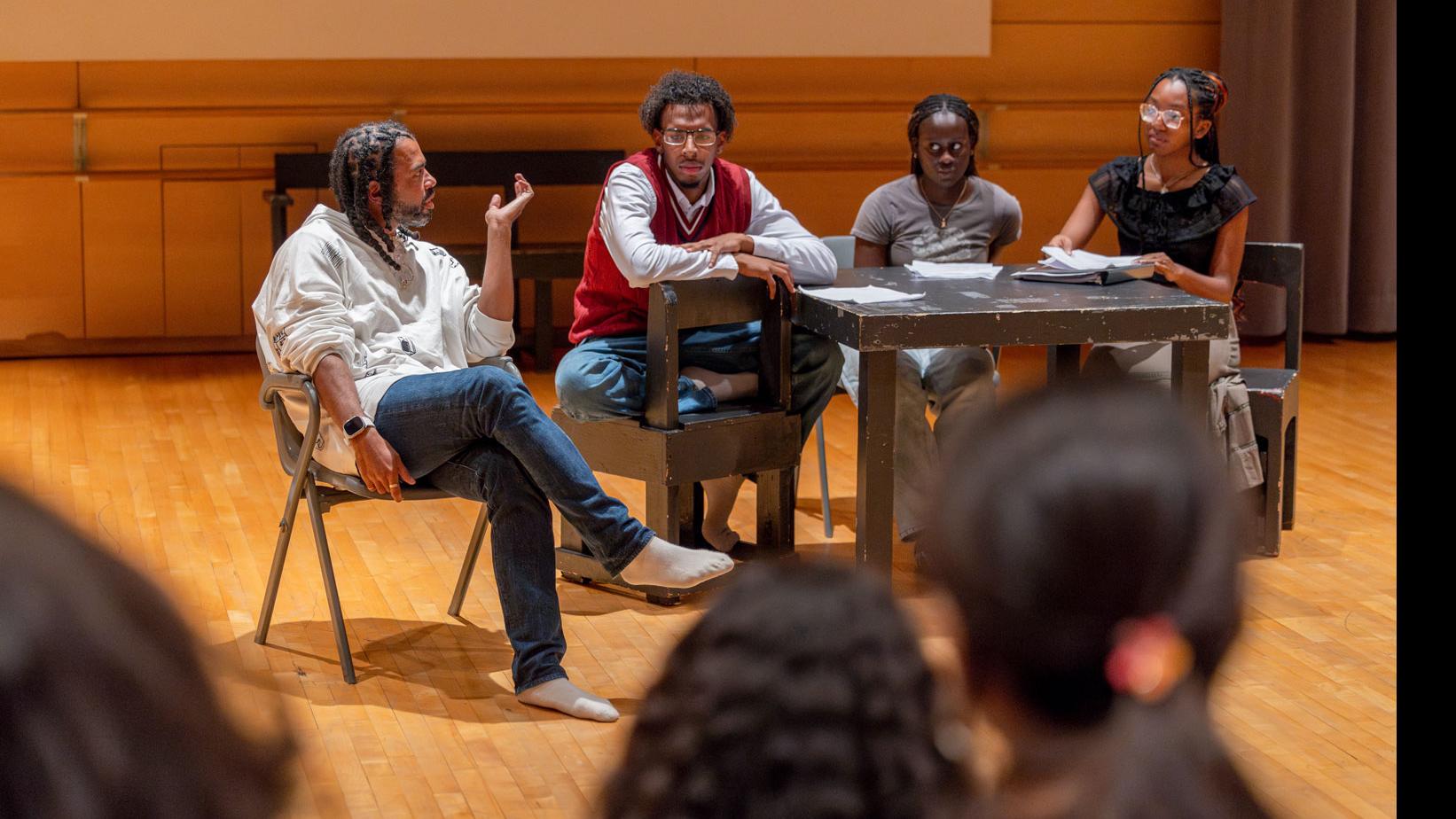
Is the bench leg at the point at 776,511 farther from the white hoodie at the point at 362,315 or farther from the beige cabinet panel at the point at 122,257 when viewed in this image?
the beige cabinet panel at the point at 122,257

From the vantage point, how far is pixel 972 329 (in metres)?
3.26

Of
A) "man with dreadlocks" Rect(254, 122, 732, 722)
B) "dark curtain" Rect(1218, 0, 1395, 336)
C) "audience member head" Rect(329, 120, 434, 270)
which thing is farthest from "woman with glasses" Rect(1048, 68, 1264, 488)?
"dark curtain" Rect(1218, 0, 1395, 336)

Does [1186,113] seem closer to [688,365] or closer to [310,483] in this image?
[688,365]

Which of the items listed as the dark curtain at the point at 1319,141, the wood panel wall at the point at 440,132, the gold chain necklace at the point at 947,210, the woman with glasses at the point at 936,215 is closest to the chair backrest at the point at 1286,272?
the woman with glasses at the point at 936,215

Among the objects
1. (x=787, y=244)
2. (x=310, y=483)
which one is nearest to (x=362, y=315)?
(x=310, y=483)

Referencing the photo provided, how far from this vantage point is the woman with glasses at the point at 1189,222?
3.84 metres

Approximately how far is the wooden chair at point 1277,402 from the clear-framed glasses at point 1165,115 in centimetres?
38

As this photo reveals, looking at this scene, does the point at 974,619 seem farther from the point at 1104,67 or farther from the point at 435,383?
the point at 1104,67

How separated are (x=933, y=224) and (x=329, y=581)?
1.82 meters

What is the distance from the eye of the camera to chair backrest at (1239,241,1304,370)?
160 inches

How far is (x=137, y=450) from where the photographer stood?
487 centimetres

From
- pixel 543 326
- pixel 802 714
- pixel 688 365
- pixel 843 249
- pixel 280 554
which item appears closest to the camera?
pixel 802 714

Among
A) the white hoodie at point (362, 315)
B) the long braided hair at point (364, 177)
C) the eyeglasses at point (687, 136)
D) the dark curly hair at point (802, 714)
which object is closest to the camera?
the dark curly hair at point (802, 714)

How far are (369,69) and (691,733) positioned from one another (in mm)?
5974
